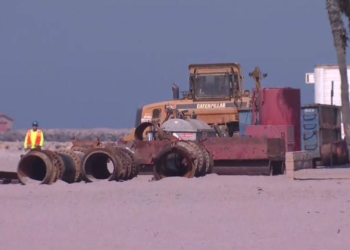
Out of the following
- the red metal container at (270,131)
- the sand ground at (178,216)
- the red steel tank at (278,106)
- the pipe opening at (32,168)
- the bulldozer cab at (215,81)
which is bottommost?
the sand ground at (178,216)

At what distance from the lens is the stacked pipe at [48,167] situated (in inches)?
759

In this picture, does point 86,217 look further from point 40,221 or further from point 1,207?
point 1,207

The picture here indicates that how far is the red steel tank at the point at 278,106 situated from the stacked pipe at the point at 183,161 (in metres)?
3.10

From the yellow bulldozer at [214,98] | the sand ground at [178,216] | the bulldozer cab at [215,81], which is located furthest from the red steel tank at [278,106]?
the sand ground at [178,216]

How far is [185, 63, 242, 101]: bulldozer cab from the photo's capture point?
25.3m

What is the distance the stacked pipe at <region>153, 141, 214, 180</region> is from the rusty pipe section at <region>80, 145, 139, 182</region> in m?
0.55

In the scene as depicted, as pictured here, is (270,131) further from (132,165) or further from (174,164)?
(132,165)

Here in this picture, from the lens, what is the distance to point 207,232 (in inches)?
470

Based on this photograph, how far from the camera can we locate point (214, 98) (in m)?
25.3

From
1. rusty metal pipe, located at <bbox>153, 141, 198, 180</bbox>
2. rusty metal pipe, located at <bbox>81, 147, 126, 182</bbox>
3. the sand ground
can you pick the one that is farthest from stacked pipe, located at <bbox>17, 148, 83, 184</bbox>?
rusty metal pipe, located at <bbox>153, 141, 198, 180</bbox>

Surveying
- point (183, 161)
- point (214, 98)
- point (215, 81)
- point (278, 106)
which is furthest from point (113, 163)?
point (215, 81)

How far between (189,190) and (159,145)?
14.7 feet

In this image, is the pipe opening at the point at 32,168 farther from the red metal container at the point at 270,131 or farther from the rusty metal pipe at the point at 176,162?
the red metal container at the point at 270,131

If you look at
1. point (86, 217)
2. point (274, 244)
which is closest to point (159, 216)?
point (86, 217)
